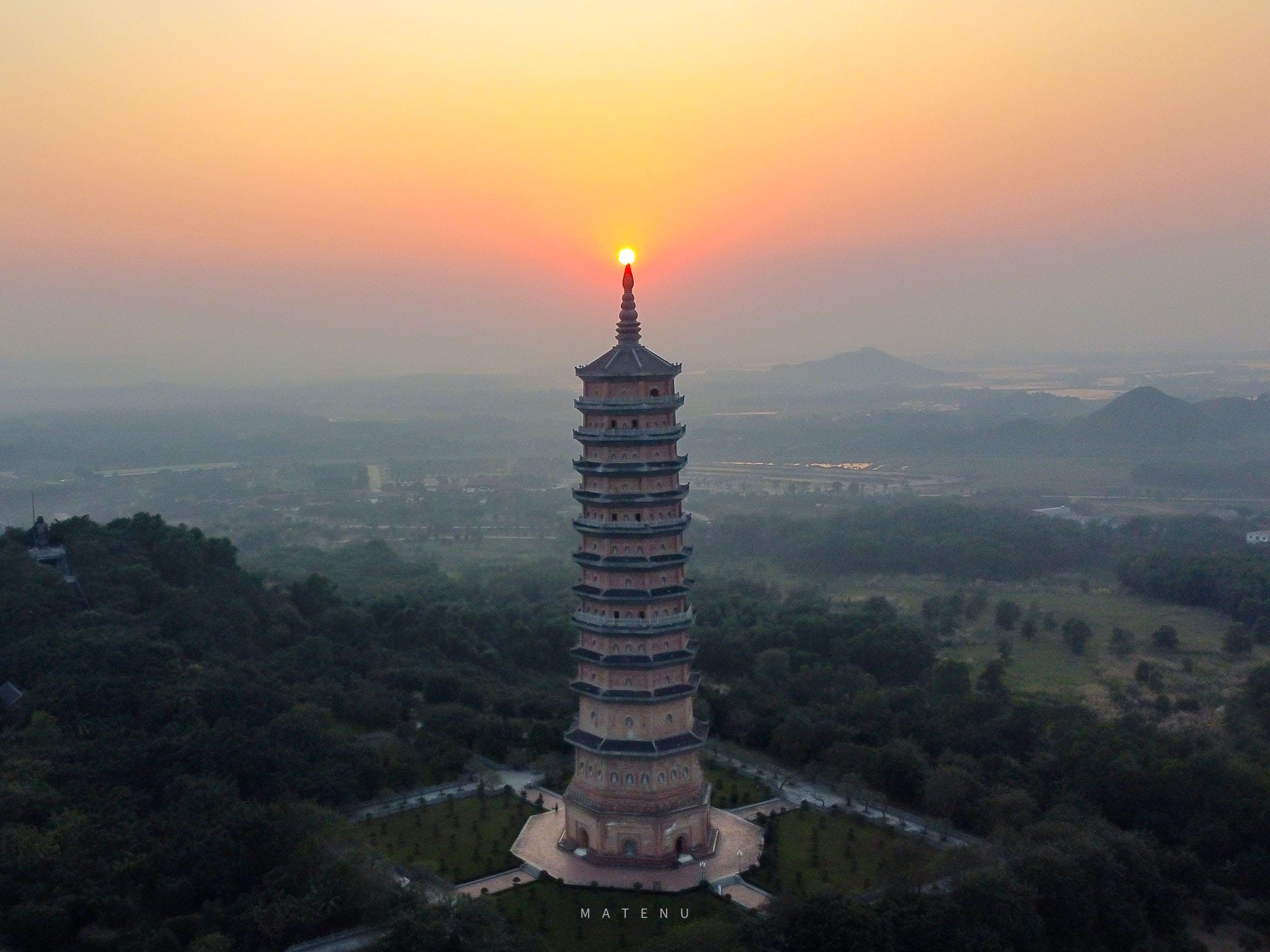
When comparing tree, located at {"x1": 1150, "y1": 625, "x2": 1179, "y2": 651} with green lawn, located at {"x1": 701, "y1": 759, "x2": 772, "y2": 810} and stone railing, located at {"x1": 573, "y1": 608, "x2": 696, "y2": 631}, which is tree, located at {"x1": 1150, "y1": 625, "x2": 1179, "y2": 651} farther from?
stone railing, located at {"x1": 573, "y1": 608, "x2": 696, "y2": 631}

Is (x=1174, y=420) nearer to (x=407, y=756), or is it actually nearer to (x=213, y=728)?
(x=407, y=756)

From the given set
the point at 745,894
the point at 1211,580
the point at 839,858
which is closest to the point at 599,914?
the point at 745,894

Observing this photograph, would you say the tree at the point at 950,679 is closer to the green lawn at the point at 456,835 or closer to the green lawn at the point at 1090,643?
the green lawn at the point at 1090,643

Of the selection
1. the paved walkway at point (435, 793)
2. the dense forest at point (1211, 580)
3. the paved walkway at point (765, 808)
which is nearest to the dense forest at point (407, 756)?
the paved walkway at point (435, 793)

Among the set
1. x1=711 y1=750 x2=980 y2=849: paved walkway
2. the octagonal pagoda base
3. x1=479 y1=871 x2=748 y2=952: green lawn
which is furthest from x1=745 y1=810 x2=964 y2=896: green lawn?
x1=479 y1=871 x2=748 y2=952: green lawn

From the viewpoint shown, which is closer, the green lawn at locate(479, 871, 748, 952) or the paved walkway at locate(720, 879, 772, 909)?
the green lawn at locate(479, 871, 748, 952)

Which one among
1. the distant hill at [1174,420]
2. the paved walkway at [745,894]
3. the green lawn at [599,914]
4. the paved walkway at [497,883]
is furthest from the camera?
the distant hill at [1174,420]

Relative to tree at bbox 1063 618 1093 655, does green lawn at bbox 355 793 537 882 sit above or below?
above
